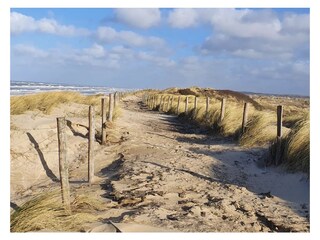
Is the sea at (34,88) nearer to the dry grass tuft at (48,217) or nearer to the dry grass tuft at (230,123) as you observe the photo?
the dry grass tuft at (230,123)

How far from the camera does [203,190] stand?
6777 mm

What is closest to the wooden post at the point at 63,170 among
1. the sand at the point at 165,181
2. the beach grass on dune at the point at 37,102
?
the sand at the point at 165,181

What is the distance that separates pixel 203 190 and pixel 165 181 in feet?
2.43

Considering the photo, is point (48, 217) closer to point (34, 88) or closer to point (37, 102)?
point (37, 102)

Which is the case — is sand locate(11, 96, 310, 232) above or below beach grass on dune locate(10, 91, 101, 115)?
below

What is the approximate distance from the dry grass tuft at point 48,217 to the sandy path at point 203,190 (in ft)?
1.78

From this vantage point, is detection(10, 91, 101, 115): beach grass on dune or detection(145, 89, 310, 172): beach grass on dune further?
detection(10, 91, 101, 115): beach grass on dune

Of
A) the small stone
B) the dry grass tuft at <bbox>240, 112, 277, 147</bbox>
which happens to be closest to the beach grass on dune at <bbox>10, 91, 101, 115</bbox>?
the dry grass tuft at <bbox>240, 112, 277, 147</bbox>

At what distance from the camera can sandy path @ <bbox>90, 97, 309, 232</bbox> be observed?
528cm

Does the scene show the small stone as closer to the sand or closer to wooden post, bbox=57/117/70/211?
the sand

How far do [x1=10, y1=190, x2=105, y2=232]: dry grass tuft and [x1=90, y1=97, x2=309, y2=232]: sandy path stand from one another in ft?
1.78

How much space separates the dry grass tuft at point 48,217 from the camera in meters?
4.63
